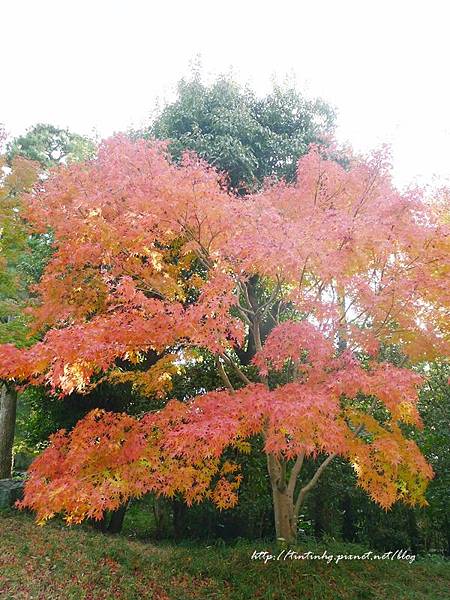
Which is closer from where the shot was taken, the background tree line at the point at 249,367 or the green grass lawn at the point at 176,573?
the green grass lawn at the point at 176,573

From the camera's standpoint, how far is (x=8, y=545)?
6.76 m

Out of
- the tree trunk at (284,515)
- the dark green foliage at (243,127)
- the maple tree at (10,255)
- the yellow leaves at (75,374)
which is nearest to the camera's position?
the yellow leaves at (75,374)

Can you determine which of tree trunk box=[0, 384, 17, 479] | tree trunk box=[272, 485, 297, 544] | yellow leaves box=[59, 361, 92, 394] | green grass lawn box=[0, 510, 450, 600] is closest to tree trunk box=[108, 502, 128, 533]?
green grass lawn box=[0, 510, 450, 600]

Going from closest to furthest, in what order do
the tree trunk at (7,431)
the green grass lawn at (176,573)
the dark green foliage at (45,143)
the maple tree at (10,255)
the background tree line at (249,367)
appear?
the green grass lawn at (176,573) < the maple tree at (10,255) < the background tree line at (249,367) < the tree trunk at (7,431) < the dark green foliage at (45,143)

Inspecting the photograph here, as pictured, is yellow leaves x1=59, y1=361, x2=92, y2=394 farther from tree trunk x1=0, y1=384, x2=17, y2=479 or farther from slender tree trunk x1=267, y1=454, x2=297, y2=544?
tree trunk x1=0, y1=384, x2=17, y2=479

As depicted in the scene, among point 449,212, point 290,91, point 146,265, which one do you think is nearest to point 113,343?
point 146,265

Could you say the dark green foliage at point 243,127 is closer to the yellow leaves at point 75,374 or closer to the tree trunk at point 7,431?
the yellow leaves at point 75,374

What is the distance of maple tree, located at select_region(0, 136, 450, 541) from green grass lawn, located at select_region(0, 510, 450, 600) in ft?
2.78

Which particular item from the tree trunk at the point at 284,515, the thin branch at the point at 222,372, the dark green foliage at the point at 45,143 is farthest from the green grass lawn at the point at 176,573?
the dark green foliage at the point at 45,143

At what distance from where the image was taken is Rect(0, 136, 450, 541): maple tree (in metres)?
5.09

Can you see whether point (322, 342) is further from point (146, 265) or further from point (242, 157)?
point (242, 157)

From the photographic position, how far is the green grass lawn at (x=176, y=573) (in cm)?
586

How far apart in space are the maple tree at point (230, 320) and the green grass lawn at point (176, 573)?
0.85 m

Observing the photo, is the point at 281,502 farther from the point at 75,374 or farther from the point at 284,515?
the point at 75,374
